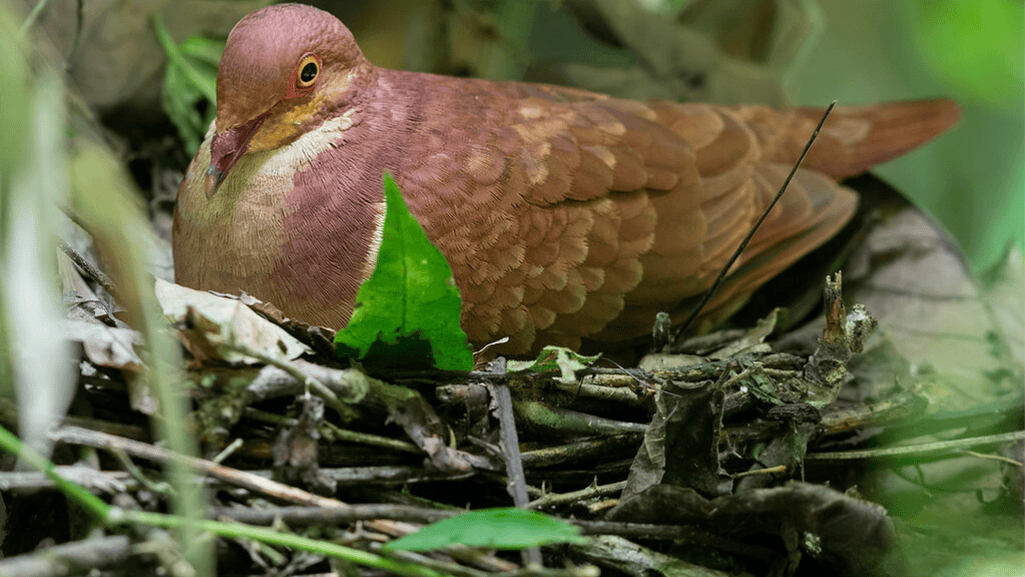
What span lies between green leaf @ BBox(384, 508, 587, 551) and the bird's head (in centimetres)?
76

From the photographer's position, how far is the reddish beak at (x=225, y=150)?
4.68 ft

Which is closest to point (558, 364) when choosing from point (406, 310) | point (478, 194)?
point (406, 310)

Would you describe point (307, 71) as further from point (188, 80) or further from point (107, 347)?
point (188, 80)

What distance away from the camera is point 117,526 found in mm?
1021

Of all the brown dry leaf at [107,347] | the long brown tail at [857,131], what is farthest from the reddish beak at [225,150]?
the long brown tail at [857,131]

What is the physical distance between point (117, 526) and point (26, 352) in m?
0.29

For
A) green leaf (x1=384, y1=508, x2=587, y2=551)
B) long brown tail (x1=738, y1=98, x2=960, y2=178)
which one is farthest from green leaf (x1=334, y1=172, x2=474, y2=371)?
long brown tail (x1=738, y1=98, x2=960, y2=178)

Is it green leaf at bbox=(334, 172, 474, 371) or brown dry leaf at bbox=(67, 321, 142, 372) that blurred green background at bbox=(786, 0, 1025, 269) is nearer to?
green leaf at bbox=(334, 172, 474, 371)

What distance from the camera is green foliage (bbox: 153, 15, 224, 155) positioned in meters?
2.15

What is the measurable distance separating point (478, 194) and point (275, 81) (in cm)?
42

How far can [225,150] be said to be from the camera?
1441 mm

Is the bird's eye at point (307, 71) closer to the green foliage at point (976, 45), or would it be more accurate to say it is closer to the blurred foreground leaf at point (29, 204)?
the blurred foreground leaf at point (29, 204)

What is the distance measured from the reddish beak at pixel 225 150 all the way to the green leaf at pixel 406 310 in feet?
1.33

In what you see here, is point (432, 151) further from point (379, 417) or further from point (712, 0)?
point (712, 0)
